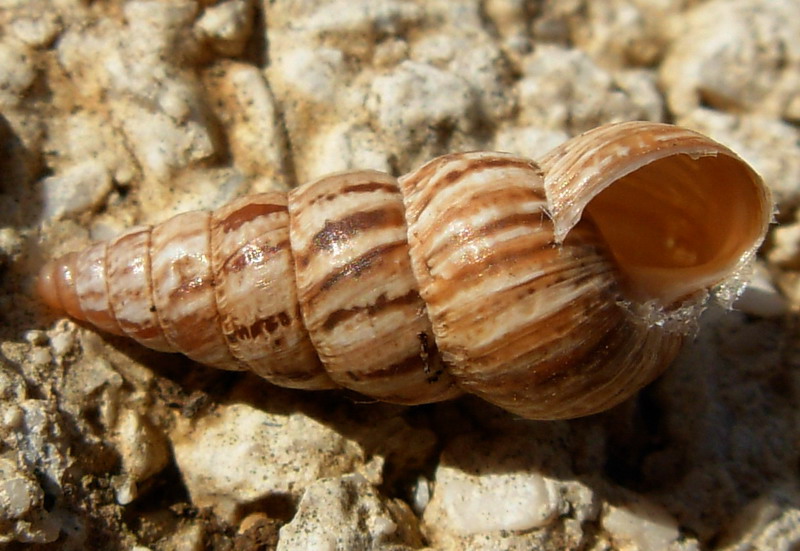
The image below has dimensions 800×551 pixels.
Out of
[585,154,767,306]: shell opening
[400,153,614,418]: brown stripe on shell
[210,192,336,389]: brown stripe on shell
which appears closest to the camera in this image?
[400,153,614,418]: brown stripe on shell

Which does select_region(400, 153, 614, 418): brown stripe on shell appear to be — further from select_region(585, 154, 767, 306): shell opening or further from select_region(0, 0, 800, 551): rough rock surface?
select_region(0, 0, 800, 551): rough rock surface

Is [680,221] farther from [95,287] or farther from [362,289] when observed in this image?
[95,287]

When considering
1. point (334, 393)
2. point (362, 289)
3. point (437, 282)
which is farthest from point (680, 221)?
point (334, 393)

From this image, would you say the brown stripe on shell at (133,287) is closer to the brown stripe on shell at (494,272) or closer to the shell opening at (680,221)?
the brown stripe on shell at (494,272)

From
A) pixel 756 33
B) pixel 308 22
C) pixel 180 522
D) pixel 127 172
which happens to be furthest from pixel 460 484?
pixel 756 33

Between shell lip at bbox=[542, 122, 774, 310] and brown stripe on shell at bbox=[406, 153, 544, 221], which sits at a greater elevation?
brown stripe on shell at bbox=[406, 153, 544, 221]

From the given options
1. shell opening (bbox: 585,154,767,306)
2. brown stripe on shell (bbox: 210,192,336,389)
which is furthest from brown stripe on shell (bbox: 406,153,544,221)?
brown stripe on shell (bbox: 210,192,336,389)
